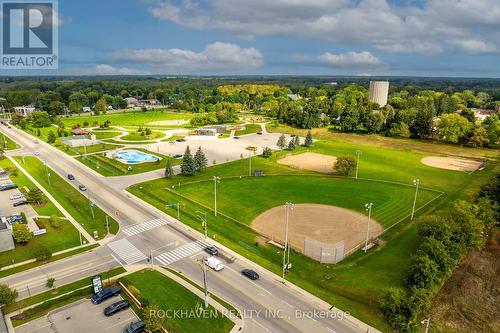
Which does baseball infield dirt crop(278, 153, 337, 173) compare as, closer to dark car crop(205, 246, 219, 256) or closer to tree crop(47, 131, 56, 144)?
dark car crop(205, 246, 219, 256)

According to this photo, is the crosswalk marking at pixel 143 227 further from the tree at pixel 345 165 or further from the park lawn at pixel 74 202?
the tree at pixel 345 165

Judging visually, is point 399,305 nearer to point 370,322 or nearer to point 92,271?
point 370,322

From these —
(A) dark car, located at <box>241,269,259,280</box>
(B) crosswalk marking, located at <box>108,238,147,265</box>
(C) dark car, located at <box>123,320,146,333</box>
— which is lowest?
(C) dark car, located at <box>123,320,146,333</box>

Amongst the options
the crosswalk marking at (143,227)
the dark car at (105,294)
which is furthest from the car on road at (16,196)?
the dark car at (105,294)

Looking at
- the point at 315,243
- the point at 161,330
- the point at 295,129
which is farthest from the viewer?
the point at 295,129

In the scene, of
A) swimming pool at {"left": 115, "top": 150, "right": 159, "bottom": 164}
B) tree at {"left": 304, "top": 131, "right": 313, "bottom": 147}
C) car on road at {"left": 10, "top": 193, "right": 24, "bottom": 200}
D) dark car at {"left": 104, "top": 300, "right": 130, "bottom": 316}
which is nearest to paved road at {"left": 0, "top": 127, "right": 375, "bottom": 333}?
dark car at {"left": 104, "top": 300, "right": 130, "bottom": 316}

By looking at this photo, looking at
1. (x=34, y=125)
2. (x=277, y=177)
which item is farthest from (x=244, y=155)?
(x=34, y=125)
